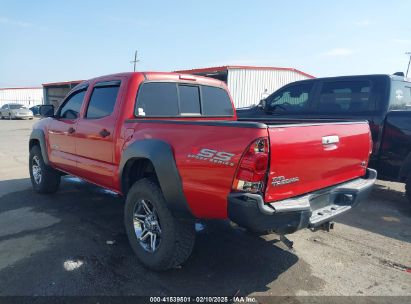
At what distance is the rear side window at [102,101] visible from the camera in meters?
3.79

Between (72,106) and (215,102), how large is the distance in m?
2.07

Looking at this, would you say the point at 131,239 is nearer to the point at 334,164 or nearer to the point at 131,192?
the point at 131,192

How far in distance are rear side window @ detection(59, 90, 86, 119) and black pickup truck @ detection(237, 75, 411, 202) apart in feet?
7.89

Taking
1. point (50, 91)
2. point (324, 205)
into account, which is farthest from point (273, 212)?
point (50, 91)

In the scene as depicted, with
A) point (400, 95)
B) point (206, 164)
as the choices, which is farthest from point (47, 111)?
point (400, 95)

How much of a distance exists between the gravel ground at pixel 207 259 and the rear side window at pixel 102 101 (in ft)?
4.73

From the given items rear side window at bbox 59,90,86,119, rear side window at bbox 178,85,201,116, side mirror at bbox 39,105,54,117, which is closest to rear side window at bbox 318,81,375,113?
rear side window at bbox 178,85,201,116

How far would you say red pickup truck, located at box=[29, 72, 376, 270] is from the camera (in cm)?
240

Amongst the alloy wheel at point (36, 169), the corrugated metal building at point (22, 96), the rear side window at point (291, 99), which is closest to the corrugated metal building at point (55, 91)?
the corrugated metal building at point (22, 96)

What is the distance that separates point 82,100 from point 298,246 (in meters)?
3.33

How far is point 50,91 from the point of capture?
39.8 metres

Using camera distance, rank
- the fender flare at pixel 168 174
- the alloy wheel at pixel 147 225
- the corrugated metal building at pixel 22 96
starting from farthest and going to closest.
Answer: the corrugated metal building at pixel 22 96 < the alloy wheel at pixel 147 225 < the fender flare at pixel 168 174

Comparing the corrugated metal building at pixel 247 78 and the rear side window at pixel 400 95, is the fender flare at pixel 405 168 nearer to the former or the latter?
the rear side window at pixel 400 95

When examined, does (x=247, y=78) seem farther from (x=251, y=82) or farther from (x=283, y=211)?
(x=283, y=211)
